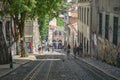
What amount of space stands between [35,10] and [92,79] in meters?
23.5

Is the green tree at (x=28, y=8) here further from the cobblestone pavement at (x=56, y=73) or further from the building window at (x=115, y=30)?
the building window at (x=115, y=30)

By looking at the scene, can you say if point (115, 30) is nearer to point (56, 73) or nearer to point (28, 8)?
point (56, 73)

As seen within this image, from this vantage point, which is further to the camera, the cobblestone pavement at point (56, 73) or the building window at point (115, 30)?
the building window at point (115, 30)

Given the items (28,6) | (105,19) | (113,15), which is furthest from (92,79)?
(28,6)

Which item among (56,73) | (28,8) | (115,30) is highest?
(28,8)

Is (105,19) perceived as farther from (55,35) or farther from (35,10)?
(55,35)

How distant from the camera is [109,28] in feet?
117

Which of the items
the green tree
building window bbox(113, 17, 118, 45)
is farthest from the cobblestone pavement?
the green tree

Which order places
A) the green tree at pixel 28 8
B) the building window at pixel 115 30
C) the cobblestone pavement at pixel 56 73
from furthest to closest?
the green tree at pixel 28 8 → the building window at pixel 115 30 → the cobblestone pavement at pixel 56 73

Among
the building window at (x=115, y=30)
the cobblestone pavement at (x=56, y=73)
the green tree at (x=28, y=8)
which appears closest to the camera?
the cobblestone pavement at (x=56, y=73)

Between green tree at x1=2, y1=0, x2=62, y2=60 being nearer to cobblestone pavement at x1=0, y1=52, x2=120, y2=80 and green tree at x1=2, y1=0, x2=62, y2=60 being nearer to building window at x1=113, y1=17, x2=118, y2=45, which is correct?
cobblestone pavement at x1=0, y1=52, x2=120, y2=80

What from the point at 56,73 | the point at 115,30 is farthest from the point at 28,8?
the point at 56,73

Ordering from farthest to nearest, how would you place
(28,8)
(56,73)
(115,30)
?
(28,8) → (115,30) → (56,73)

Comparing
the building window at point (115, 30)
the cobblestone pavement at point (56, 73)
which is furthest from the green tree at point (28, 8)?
the building window at point (115, 30)
